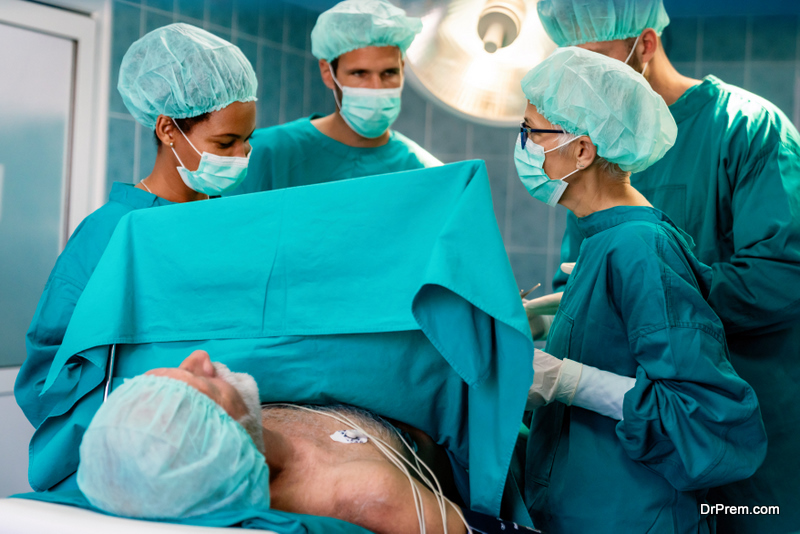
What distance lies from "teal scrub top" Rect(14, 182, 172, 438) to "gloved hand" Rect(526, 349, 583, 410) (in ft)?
3.33

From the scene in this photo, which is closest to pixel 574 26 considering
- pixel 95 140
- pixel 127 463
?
pixel 127 463

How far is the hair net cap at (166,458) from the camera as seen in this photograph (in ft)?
3.20

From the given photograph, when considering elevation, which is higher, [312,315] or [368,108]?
[368,108]

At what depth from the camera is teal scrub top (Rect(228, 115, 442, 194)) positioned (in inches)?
92.7

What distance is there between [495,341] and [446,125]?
11.7 ft

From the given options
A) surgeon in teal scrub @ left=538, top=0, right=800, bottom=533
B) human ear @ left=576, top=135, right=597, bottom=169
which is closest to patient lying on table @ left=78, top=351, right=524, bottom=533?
human ear @ left=576, top=135, right=597, bottom=169

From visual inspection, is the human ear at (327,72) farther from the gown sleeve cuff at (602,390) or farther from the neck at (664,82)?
the gown sleeve cuff at (602,390)

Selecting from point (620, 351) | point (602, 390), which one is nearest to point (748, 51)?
point (620, 351)

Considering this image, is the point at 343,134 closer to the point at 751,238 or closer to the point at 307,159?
the point at 307,159

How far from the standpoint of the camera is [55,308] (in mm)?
1459

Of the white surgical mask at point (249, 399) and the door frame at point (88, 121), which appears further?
the door frame at point (88, 121)

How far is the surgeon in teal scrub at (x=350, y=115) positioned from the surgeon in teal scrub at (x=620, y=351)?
0.83 m

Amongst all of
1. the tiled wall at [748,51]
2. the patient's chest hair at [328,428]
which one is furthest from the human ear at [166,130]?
the tiled wall at [748,51]

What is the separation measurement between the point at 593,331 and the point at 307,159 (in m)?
1.33
